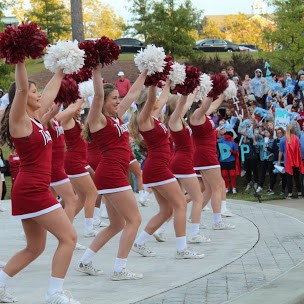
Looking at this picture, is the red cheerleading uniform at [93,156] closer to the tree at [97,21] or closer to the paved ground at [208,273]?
the paved ground at [208,273]

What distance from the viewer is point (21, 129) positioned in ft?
22.3

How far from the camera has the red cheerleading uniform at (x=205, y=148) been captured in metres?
11.9

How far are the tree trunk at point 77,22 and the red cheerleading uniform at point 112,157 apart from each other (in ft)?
46.2

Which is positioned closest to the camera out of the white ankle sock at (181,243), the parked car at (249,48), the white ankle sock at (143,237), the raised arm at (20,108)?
the raised arm at (20,108)

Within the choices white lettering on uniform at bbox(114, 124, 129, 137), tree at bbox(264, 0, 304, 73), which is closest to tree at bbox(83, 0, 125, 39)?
tree at bbox(264, 0, 304, 73)

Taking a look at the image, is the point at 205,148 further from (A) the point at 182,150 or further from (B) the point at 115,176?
(B) the point at 115,176

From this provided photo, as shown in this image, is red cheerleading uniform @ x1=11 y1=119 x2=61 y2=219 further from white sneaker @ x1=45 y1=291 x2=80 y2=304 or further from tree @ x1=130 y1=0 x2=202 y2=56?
tree @ x1=130 y1=0 x2=202 y2=56

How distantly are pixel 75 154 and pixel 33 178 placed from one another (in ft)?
14.2

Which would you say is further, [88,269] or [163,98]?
[163,98]

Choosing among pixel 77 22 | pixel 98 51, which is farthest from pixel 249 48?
pixel 98 51

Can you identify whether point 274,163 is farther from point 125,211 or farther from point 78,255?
point 125,211

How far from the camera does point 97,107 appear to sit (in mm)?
8172

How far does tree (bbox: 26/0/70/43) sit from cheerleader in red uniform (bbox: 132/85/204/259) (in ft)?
180

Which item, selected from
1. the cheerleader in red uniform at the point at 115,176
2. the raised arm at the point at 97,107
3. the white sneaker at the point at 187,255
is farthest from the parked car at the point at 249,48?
the raised arm at the point at 97,107
